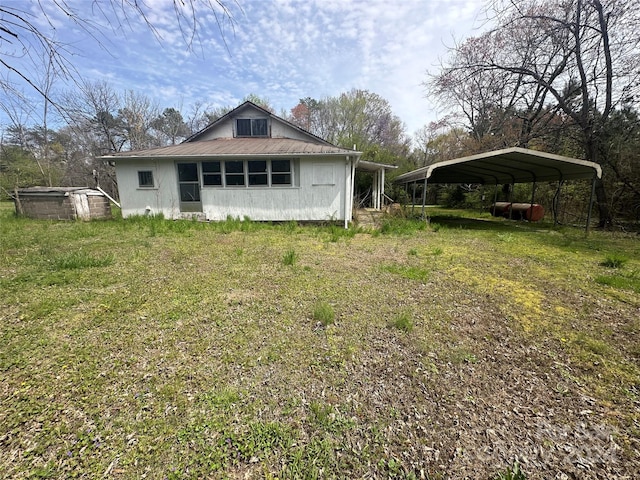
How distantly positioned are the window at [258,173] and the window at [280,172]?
0.26 metres

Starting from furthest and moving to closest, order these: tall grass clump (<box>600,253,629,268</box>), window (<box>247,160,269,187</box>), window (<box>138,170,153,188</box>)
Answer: window (<box>138,170,153,188</box>)
window (<box>247,160,269,187</box>)
tall grass clump (<box>600,253,629,268</box>)

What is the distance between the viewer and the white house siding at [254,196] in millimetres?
9766

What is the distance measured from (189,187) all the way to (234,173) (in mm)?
2074

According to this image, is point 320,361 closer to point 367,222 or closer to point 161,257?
point 161,257

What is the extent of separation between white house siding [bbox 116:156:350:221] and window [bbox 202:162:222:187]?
35 cm

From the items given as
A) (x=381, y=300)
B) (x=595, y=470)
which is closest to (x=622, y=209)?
(x=381, y=300)

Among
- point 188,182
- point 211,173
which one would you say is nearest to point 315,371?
point 211,173

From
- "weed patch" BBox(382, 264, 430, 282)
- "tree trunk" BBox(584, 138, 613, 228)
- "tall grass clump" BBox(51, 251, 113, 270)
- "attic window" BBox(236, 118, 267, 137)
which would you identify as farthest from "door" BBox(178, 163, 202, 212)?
"tree trunk" BBox(584, 138, 613, 228)

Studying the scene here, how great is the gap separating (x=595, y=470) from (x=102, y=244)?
29.2 feet

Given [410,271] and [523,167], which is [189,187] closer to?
[410,271]

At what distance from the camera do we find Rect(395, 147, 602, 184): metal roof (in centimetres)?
812

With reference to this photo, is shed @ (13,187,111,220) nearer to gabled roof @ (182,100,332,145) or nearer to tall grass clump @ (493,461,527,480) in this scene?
gabled roof @ (182,100,332,145)

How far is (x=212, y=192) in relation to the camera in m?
10.2

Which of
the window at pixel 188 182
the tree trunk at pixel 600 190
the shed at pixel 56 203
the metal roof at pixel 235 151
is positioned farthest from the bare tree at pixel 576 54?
the shed at pixel 56 203
